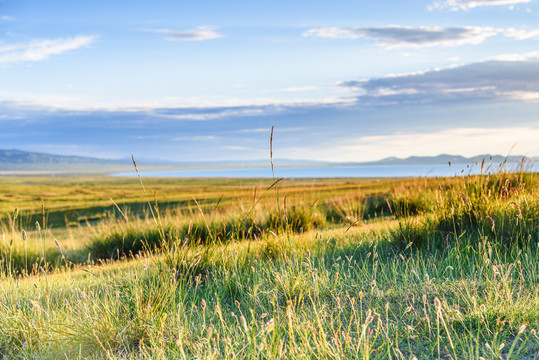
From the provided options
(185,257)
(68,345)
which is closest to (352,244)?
(185,257)

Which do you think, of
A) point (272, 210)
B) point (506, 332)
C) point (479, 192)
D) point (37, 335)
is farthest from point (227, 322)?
point (272, 210)

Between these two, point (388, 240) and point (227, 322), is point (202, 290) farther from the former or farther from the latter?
point (388, 240)

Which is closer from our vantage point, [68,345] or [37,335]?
[68,345]

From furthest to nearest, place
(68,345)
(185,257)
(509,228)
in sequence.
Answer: (509,228) → (185,257) → (68,345)

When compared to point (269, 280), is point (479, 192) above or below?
above

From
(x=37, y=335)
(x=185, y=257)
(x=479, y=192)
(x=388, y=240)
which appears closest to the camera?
(x=37, y=335)

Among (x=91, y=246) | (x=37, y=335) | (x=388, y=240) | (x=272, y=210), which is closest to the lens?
(x=37, y=335)

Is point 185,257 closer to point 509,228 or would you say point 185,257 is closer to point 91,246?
point 509,228

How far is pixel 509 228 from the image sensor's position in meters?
6.08

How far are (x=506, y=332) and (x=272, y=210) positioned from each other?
27.7ft

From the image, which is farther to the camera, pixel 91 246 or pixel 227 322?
pixel 91 246

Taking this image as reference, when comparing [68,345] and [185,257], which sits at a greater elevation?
[185,257]

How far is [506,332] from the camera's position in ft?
11.2

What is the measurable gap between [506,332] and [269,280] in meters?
2.24
